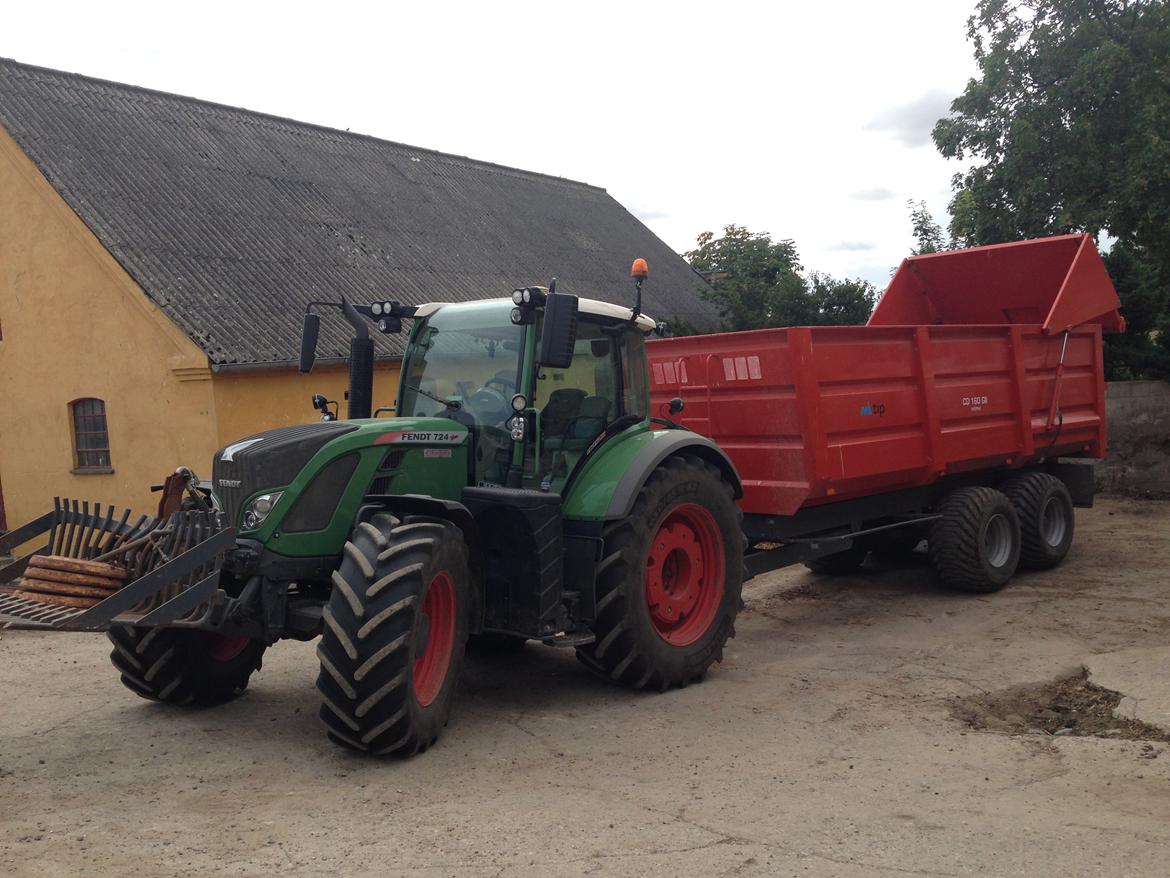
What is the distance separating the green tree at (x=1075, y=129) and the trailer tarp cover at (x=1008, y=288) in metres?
2.52

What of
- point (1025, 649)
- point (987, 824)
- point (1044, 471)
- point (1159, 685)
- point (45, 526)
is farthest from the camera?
point (1044, 471)

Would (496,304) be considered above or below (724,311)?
below

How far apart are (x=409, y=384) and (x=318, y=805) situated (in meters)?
2.63

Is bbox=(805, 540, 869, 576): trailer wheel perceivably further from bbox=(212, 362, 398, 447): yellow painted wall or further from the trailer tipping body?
bbox=(212, 362, 398, 447): yellow painted wall

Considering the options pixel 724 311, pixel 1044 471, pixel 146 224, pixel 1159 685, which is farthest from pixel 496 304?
pixel 724 311

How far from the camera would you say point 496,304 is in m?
6.41

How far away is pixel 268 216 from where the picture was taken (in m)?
15.9

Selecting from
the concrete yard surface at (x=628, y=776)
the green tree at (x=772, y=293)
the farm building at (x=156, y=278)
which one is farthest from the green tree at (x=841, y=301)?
the concrete yard surface at (x=628, y=776)

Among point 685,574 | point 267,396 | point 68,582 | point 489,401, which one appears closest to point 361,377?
point 489,401

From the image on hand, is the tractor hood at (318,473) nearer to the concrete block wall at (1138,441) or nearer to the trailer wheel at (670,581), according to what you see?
the trailer wheel at (670,581)

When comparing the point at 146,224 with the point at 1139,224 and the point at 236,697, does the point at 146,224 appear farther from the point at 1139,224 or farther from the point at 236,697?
the point at 1139,224

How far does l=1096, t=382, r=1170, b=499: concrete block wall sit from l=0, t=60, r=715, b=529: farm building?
922cm

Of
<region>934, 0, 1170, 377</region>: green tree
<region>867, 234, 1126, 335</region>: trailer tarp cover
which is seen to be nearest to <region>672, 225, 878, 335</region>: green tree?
<region>934, 0, 1170, 377</region>: green tree

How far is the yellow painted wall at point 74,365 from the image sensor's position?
12.7 meters
